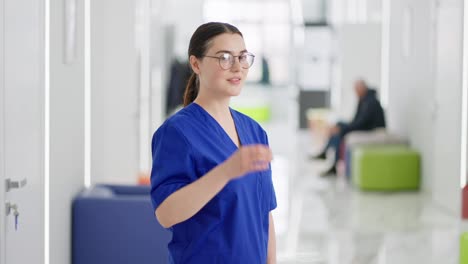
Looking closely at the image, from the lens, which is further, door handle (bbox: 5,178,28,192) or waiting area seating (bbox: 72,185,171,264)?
waiting area seating (bbox: 72,185,171,264)

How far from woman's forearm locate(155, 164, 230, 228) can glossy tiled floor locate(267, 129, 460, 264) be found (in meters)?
4.57

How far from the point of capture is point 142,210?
528 cm

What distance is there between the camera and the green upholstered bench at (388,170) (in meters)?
10.9

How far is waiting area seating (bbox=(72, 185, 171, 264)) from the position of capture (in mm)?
5262

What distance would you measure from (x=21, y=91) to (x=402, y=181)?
7828 mm

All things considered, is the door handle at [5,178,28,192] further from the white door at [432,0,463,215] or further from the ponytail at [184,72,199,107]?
the white door at [432,0,463,215]

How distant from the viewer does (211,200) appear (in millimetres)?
2637

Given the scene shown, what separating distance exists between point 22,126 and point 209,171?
156 centimetres

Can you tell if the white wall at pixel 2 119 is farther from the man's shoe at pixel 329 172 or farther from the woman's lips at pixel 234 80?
the man's shoe at pixel 329 172

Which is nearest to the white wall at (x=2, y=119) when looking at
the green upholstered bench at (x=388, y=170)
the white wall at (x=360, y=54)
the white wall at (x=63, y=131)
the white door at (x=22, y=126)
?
the white door at (x=22, y=126)

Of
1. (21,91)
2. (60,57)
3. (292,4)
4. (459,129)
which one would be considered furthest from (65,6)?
(292,4)

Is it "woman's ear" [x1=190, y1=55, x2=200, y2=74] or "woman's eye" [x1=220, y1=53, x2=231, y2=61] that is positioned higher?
"woman's eye" [x1=220, y1=53, x2=231, y2=61]

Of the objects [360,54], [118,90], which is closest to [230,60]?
[118,90]

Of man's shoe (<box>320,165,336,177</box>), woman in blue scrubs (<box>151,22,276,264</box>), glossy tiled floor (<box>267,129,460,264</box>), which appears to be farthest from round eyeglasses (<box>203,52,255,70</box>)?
man's shoe (<box>320,165,336,177</box>)
